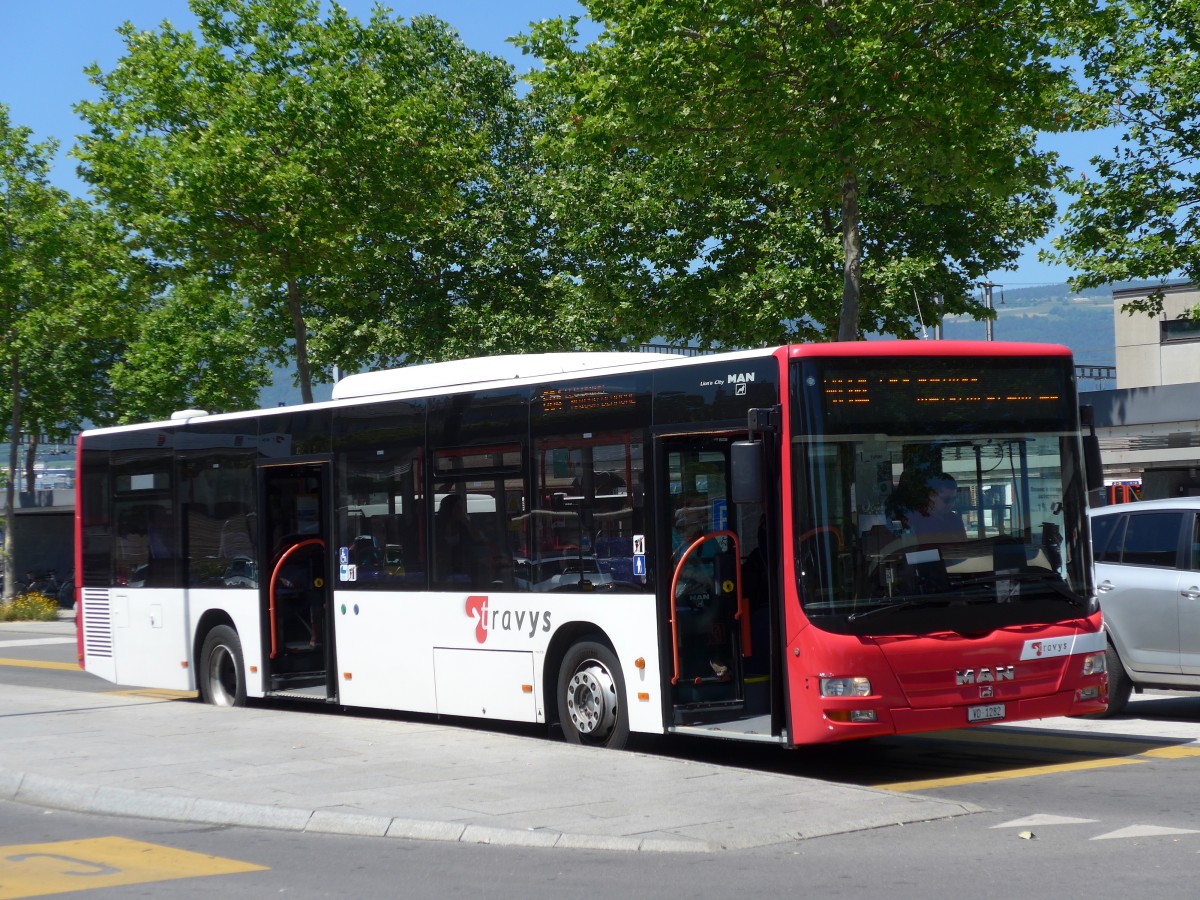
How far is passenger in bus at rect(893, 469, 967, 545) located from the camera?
34.1ft

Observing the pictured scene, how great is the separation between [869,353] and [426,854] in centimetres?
455

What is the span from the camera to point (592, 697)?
11961 millimetres

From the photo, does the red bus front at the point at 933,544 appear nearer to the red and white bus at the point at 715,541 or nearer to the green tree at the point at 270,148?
the red and white bus at the point at 715,541

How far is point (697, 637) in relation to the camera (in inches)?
446

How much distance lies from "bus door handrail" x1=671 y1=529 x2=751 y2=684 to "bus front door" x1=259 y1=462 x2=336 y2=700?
533 centimetres

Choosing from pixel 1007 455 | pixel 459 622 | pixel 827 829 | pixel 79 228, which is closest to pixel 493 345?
pixel 79 228

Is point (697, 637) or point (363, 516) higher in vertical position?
point (363, 516)

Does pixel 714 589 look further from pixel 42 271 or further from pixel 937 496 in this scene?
pixel 42 271

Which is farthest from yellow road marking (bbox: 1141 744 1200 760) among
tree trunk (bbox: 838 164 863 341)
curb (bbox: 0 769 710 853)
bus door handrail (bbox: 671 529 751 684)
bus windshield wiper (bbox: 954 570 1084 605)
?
tree trunk (bbox: 838 164 863 341)

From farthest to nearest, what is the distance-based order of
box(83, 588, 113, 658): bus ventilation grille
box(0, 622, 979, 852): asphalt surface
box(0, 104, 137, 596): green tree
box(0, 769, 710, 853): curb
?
box(0, 104, 137, 596): green tree
box(83, 588, 113, 658): bus ventilation grille
box(0, 622, 979, 852): asphalt surface
box(0, 769, 710, 853): curb

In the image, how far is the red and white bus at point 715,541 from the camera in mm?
10297

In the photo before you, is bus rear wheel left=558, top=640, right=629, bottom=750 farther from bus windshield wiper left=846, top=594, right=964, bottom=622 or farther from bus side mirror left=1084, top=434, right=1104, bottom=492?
bus side mirror left=1084, top=434, right=1104, bottom=492

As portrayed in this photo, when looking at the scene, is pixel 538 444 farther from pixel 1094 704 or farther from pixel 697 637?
pixel 1094 704

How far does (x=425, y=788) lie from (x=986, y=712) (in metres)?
3.84
